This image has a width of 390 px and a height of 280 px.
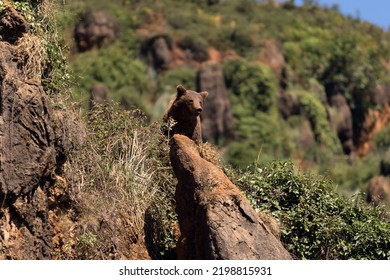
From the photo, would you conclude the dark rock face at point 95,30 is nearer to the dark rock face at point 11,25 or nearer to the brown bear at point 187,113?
the brown bear at point 187,113

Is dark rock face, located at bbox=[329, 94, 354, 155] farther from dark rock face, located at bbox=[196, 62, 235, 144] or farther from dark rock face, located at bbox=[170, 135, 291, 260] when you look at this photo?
dark rock face, located at bbox=[170, 135, 291, 260]

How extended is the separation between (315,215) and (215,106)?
45039 millimetres

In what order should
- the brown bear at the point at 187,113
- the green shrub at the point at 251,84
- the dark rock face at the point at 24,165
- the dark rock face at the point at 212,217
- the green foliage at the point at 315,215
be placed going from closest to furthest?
the dark rock face at the point at 24,165 → the dark rock face at the point at 212,217 → the green foliage at the point at 315,215 → the brown bear at the point at 187,113 → the green shrub at the point at 251,84

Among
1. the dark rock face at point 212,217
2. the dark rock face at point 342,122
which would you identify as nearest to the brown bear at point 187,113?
the dark rock face at point 212,217

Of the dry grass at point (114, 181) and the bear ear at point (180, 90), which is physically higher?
the bear ear at point (180, 90)

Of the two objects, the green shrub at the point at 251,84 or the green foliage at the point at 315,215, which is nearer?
the green foliage at the point at 315,215

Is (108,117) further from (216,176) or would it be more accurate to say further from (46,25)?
(216,176)

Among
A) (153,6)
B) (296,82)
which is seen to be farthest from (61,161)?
(153,6)

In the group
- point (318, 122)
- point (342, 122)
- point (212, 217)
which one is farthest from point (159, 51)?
point (212, 217)

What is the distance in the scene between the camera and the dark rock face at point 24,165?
40.3 feet

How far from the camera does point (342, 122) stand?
221 feet

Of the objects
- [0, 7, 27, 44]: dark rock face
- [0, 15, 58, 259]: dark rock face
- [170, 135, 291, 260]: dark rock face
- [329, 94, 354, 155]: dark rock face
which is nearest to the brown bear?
[170, 135, 291, 260]: dark rock face

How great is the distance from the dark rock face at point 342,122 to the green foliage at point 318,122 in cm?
156
